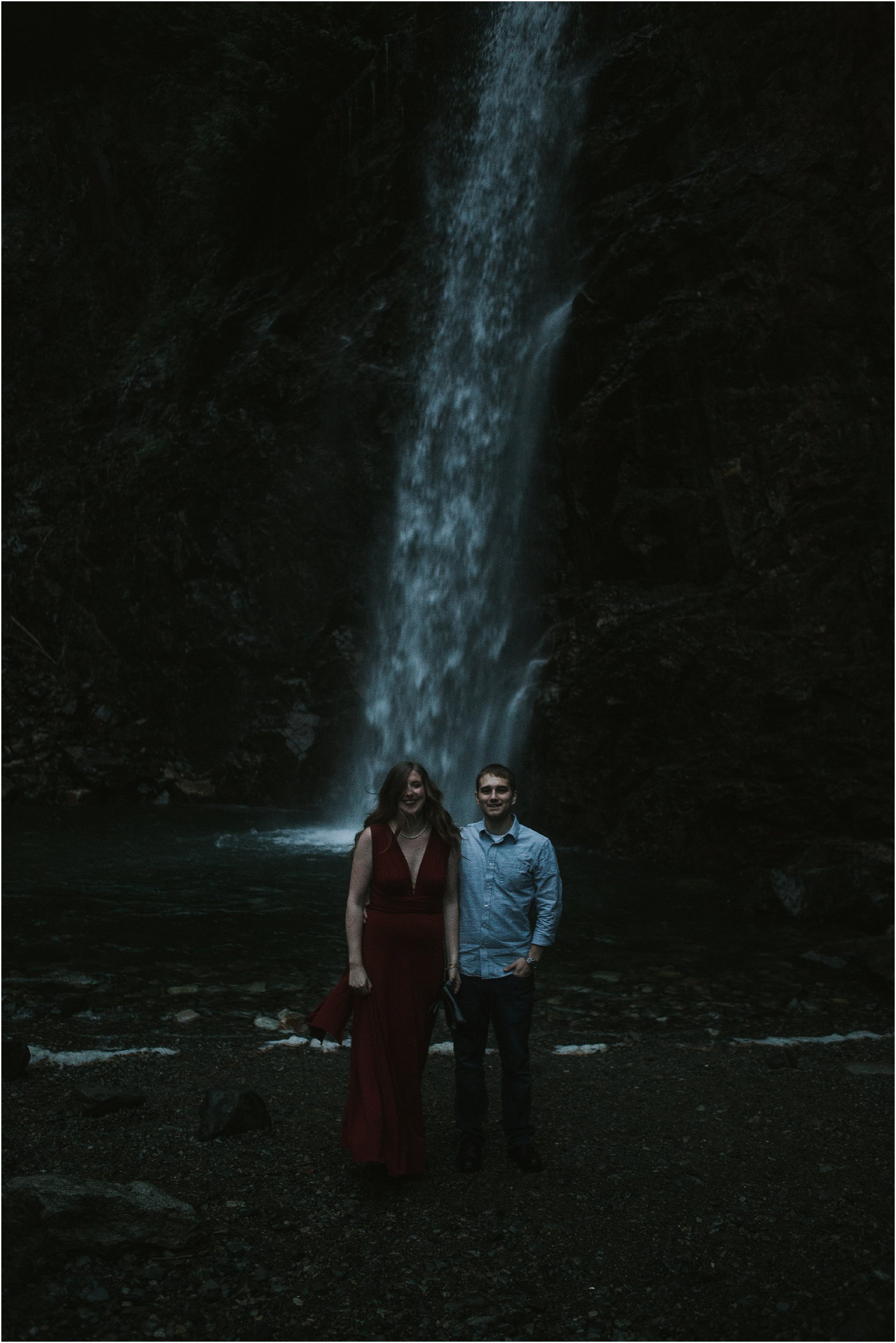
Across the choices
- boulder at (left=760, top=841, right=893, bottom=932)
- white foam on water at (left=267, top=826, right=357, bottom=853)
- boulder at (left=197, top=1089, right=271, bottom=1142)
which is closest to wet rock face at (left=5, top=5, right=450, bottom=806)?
white foam on water at (left=267, top=826, right=357, bottom=853)

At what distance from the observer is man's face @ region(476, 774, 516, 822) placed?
16.2 ft

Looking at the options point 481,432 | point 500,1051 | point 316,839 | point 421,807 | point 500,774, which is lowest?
point 316,839

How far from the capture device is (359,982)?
4.66 metres

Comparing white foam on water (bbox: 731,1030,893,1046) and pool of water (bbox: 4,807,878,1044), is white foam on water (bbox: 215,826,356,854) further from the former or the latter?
white foam on water (bbox: 731,1030,893,1046)

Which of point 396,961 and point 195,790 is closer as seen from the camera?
point 396,961

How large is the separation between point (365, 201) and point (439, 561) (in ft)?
27.6

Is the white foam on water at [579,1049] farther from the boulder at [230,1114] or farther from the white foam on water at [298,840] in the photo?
the white foam on water at [298,840]

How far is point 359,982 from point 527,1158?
1.20 m

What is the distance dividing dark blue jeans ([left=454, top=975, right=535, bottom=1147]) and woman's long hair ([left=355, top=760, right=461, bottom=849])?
738 millimetres

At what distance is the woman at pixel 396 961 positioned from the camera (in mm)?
4594

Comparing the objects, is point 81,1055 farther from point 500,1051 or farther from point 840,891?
point 840,891

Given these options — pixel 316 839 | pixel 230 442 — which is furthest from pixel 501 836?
pixel 230 442

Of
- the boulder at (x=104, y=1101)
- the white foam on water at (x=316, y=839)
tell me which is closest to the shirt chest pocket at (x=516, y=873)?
the boulder at (x=104, y=1101)

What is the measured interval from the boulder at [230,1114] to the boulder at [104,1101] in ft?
1.41
